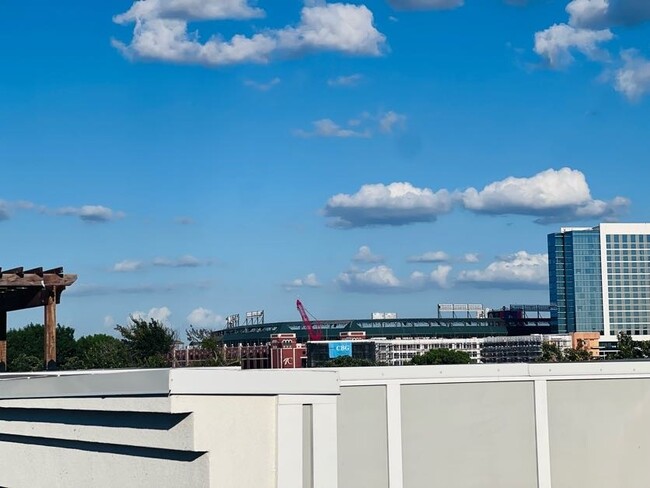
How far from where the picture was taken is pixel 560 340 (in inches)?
7756

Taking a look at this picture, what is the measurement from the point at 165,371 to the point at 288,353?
518 feet

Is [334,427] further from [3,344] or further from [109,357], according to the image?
[109,357]

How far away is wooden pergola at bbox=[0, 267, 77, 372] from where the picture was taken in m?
18.9

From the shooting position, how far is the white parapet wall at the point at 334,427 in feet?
15.5

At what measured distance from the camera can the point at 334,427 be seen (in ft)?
16.8

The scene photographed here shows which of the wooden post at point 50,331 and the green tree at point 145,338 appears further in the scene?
the green tree at point 145,338

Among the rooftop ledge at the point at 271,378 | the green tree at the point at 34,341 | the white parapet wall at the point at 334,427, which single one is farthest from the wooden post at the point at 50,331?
the green tree at the point at 34,341

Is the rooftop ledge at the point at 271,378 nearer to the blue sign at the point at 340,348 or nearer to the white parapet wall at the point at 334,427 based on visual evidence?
the white parapet wall at the point at 334,427

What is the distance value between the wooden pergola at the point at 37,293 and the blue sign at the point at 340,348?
16553 centimetres

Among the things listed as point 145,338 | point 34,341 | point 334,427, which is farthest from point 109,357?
point 34,341

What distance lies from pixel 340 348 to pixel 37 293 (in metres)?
168

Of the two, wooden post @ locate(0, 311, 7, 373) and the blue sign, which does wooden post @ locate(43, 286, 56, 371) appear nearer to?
wooden post @ locate(0, 311, 7, 373)

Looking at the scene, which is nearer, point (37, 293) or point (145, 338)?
point (37, 293)

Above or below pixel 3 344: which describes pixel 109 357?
below
